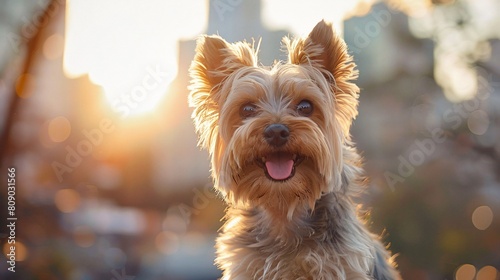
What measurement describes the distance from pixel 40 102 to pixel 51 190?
3.67 ft

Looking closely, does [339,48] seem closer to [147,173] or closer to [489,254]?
[489,254]

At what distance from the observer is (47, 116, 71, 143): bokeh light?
22.2 feet

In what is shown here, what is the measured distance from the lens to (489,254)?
7.66 m

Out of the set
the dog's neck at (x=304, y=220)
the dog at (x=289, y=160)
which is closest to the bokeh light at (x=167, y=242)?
the dog at (x=289, y=160)

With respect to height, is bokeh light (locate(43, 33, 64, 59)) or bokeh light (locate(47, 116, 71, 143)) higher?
bokeh light (locate(43, 33, 64, 59))

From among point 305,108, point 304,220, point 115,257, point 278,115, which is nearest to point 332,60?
point 305,108

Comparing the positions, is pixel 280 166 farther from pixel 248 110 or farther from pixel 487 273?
pixel 487 273

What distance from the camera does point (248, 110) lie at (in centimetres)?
374

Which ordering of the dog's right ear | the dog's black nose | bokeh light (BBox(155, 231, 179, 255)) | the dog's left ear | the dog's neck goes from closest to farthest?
the dog's black nose < the dog's neck < the dog's left ear < the dog's right ear < bokeh light (BBox(155, 231, 179, 255))

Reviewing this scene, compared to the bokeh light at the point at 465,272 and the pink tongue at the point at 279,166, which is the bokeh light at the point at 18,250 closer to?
the pink tongue at the point at 279,166

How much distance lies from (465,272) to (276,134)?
5.46 meters

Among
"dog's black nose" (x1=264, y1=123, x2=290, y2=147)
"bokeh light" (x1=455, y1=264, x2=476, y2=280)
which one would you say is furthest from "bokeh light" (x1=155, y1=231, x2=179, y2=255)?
"dog's black nose" (x1=264, y1=123, x2=290, y2=147)

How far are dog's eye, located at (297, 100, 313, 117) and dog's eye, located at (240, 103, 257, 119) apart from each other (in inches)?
11.9

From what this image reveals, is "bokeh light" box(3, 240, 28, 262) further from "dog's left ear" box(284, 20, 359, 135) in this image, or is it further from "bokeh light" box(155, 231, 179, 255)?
"dog's left ear" box(284, 20, 359, 135)
